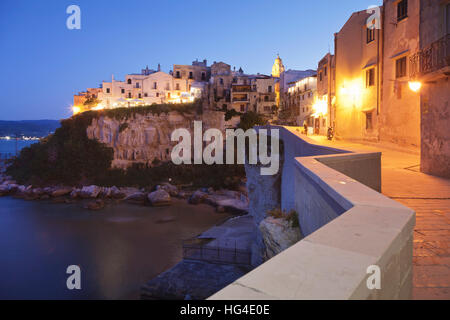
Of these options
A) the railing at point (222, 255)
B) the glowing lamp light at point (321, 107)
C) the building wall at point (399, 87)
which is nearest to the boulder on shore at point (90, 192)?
the railing at point (222, 255)

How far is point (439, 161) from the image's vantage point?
844 cm

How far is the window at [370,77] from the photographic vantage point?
60.5 ft

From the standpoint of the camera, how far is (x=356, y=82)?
20.8 meters

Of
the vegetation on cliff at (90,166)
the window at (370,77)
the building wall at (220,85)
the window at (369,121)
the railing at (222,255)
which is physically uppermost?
the building wall at (220,85)

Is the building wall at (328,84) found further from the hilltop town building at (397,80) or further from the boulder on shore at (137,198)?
the boulder on shore at (137,198)

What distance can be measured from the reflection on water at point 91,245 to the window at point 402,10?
1969 cm

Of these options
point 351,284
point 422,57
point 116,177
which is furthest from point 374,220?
point 116,177

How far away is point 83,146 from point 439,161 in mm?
54799

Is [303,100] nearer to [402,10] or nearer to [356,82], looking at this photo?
[356,82]

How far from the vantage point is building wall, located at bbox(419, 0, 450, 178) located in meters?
8.09

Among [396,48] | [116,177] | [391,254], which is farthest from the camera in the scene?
[116,177]

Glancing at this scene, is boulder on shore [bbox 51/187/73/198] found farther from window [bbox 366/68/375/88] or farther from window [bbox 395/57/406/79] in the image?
window [bbox 395/57/406/79]

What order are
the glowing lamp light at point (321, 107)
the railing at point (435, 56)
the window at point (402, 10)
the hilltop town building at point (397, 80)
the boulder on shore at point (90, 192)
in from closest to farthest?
the railing at point (435, 56) < the hilltop town building at point (397, 80) < the window at point (402, 10) < the glowing lamp light at point (321, 107) < the boulder on shore at point (90, 192)
